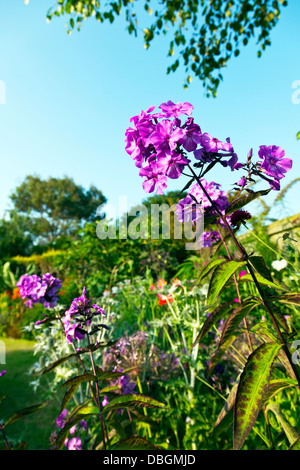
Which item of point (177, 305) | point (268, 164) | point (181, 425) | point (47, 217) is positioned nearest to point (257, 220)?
point (177, 305)

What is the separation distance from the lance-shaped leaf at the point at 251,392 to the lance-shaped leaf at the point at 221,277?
205 mm

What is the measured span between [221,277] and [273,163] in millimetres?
432

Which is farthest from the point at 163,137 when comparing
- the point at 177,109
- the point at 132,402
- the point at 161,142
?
the point at 132,402

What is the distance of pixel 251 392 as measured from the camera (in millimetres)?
802

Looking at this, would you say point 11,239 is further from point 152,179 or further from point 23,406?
point 152,179

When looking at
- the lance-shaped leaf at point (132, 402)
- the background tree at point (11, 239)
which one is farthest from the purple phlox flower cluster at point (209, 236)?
the background tree at point (11, 239)

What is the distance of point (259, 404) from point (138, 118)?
0.90 m

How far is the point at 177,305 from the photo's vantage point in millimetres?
2695

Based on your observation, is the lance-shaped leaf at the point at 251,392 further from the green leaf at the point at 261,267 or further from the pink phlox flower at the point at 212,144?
the pink phlox flower at the point at 212,144

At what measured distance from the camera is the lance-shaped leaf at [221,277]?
0.89m

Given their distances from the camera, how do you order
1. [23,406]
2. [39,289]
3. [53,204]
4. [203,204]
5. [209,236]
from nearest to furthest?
[203,204], [209,236], [39,289], [23,406], [53,204]

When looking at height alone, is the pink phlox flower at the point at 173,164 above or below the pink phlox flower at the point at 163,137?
below

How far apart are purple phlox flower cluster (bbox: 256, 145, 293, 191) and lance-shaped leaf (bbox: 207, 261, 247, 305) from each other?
0.30m
